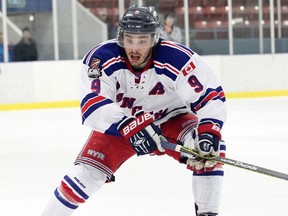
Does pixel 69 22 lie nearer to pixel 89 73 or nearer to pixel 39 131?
pixel 39 131

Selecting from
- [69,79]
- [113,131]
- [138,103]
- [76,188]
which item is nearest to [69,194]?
[76,188]

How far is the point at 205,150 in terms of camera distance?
2590 mm

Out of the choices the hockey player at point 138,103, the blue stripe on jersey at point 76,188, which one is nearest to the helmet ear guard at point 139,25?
the hockey player at point 138,103

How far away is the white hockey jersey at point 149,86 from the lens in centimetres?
270

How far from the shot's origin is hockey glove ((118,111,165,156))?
2.59m

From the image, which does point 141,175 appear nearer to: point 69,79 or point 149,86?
point 149,86

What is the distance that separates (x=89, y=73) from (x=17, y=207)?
106 cm

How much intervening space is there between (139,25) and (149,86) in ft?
0.78

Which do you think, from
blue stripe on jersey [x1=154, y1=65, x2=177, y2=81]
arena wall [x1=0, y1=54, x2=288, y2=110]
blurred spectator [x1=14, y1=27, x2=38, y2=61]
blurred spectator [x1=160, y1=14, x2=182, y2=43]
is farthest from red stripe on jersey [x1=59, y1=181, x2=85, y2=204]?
blurred spectator [x1=14, y1=27, x2=38, y2=61]

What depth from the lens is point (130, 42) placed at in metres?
2.70

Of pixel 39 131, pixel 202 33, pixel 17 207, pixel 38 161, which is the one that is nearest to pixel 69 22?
pixel 202 33

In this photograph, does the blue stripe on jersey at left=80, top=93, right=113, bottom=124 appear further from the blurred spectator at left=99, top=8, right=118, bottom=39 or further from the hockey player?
the blurred spectator at left=99, top=8, right=118, bottom=39

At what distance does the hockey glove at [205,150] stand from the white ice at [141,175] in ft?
2.46

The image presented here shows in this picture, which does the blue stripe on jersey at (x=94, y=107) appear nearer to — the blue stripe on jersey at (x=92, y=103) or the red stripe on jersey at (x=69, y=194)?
the blue stripe on jersey at (x=92, y=103)
